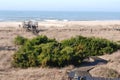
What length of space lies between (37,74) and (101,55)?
741 cm

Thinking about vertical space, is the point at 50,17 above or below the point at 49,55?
below

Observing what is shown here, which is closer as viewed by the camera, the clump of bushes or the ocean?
the clump of bushes

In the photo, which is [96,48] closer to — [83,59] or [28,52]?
[83,59]

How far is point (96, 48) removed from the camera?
2109 centimetres

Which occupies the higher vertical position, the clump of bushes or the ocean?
the clump of bushes

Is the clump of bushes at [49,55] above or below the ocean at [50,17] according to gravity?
above

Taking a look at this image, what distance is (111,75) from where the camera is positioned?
557 inches

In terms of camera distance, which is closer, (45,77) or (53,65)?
(45,77)

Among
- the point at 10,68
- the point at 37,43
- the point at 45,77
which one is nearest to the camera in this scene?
the point at 45,77

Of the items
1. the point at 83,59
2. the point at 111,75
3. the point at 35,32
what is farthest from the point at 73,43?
the point at 35,32

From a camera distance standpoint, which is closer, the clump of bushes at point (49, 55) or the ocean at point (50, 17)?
the clump of bushes at point (49, 55)

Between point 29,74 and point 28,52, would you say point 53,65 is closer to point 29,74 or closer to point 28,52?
point 28,52

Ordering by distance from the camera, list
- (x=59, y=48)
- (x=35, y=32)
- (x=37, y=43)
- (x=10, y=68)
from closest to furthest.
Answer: (x=10, y=68) → (x=59, y=48) → (x=37, y=43) → (x=35, y=32)

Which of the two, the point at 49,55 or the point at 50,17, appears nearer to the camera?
the point at 49,55
